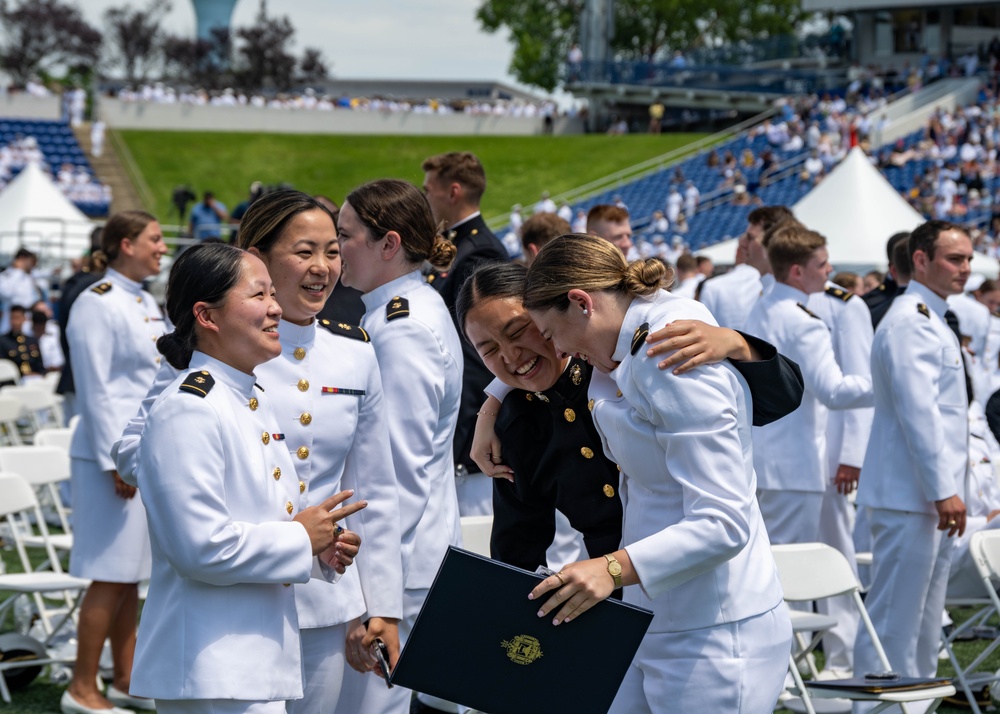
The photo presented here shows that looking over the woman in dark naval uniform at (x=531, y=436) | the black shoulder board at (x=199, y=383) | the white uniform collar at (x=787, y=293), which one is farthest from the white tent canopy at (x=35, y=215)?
the black shoulder board at (x=199, y=383)

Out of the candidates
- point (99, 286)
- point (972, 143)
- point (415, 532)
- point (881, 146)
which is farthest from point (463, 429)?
point (881, 146)

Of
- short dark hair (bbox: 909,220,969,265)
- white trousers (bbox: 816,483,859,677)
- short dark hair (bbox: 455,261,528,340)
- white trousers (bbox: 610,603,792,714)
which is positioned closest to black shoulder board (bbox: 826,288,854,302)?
white trousers (bbox: 816,483,859,677)

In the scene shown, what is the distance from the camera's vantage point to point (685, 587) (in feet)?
8.08

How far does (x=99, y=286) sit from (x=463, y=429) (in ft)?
5.15

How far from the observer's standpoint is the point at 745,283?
7074 mm

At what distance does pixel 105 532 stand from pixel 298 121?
43482mm

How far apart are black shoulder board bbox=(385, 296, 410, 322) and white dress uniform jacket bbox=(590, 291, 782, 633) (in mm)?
1010

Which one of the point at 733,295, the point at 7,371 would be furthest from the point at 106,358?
the point at 7,371

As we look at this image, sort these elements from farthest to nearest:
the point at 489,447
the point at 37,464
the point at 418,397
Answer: the point at 37,464 < the point at 418,397 < the point at 489,447

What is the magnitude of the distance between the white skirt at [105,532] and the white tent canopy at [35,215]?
16.7 meters

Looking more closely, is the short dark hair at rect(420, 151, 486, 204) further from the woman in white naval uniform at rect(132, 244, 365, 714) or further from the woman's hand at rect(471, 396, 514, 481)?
the woman in white naval uniform at rect(132, 244, 365, 714)

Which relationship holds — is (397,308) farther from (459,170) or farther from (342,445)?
(459,170)

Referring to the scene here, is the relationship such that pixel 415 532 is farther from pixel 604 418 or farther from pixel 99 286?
pixel 99 286

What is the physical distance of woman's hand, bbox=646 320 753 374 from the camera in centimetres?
231
